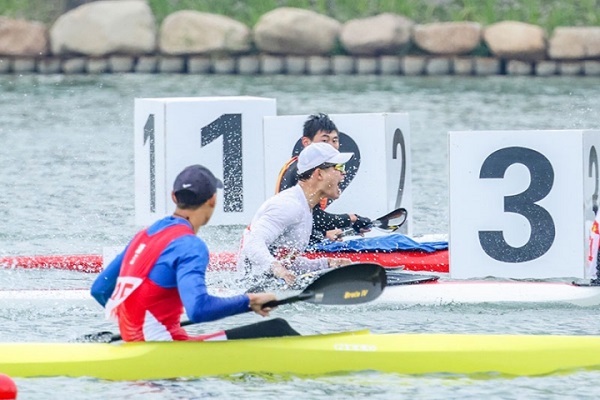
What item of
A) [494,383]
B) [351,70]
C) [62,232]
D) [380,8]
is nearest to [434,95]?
[351,70]

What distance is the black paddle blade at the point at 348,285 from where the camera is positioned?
747cm

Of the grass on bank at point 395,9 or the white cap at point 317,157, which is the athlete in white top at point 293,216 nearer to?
the white cap at point 317,157

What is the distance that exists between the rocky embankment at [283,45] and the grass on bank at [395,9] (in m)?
1.25

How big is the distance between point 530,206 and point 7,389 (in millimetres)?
4234

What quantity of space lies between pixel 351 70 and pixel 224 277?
2063 cm

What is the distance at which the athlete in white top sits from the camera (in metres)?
8.88

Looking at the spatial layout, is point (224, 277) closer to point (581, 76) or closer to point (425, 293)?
point (425, 293)

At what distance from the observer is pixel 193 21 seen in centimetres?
3067

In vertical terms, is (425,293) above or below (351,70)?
below

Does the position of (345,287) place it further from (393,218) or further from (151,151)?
(151,151)

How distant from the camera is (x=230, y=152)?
12445 millimetres

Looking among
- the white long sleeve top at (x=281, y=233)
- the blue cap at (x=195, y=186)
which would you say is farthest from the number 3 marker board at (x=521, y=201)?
the blue cap at (x=195, y=186)

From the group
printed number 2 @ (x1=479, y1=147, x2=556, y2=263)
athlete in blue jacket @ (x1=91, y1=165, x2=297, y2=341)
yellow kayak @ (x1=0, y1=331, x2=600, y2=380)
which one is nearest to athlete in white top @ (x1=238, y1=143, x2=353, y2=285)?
printed number 2 @ (x1=479, y1=147, x2=556, y2=263)

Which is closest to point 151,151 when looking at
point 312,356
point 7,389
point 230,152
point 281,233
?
point 230,152
